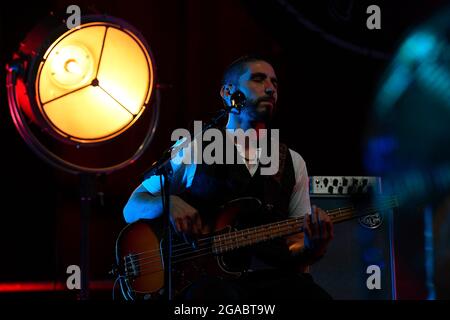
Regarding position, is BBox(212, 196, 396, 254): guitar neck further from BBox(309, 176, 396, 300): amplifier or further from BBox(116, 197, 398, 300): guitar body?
BBox(309, 176, 396, 300): amplifier

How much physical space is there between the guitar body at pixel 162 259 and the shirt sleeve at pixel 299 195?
0.32m

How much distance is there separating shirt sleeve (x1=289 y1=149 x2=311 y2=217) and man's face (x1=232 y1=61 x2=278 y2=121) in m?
0.32

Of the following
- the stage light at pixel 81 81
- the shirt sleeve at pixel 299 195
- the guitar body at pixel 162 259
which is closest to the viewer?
the guitar body at pixel 162 259

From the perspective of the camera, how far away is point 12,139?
3615mm

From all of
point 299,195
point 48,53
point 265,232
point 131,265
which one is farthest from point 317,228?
point 48,53

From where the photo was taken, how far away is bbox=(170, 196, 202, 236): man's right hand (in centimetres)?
246

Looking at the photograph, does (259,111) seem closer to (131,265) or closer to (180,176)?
(180,176)

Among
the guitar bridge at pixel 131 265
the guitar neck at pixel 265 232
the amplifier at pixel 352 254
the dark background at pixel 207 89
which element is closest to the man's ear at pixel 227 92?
the dark background at pixel 207 89

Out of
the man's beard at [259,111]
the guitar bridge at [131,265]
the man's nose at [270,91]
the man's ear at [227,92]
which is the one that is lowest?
the guitar bridge at [131,265]

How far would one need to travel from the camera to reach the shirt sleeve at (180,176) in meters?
2.83

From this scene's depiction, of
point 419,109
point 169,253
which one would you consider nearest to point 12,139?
point 169,253

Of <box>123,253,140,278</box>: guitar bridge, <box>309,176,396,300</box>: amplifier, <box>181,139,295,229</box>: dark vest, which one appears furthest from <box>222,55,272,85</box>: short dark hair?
<box>123,253,140,278</box>: guitar bridge

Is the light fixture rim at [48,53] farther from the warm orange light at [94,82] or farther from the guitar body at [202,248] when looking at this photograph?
the guitar body at [202,248]

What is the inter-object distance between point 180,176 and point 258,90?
53 centimetres
